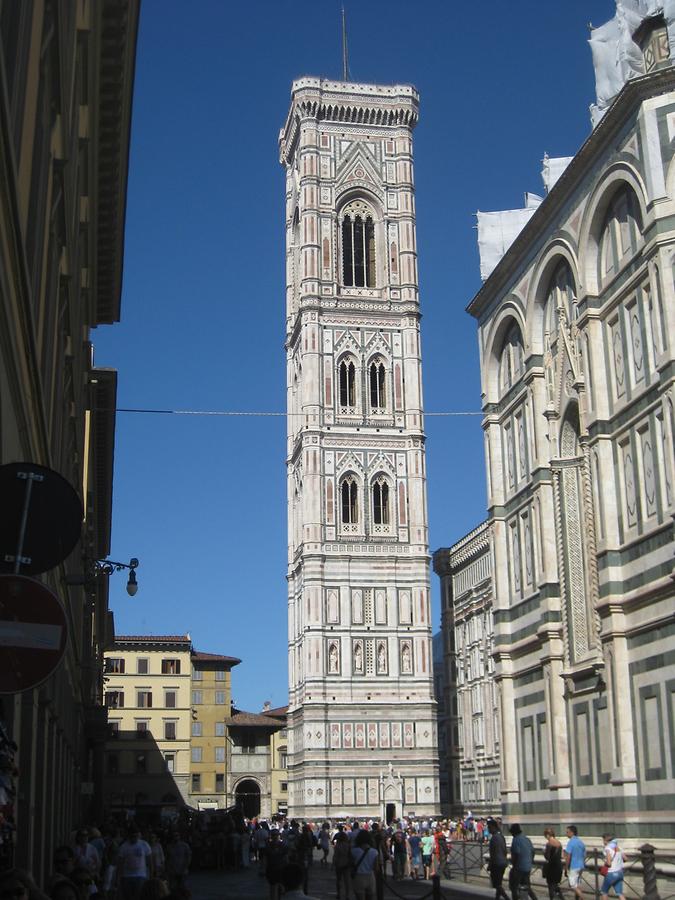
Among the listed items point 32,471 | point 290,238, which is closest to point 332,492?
point 290,238

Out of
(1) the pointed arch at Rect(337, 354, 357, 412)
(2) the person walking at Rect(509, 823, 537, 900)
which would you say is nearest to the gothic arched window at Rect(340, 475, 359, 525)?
(1) the pointed arch at Rect(337, 354, 357, 412)

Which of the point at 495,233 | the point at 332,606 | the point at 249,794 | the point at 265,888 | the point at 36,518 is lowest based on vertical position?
the point at 265,888

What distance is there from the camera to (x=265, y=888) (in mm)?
26969

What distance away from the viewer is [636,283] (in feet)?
65.6

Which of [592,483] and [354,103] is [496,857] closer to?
[592,483]

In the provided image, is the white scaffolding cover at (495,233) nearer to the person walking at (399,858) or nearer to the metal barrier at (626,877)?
the metal barrier at (626,877)

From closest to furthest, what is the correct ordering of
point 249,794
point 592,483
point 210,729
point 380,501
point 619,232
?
point 619,232 < point 592,483 < point 380,501 < point 210,729 < point 249,794

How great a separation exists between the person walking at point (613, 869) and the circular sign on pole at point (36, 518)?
12712mm

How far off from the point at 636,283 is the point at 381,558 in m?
50.9

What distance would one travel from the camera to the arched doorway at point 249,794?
8500cm

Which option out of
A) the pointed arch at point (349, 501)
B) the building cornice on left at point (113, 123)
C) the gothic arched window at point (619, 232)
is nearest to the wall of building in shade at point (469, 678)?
the pointed arch at point (349, 501)

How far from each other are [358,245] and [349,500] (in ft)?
56.3

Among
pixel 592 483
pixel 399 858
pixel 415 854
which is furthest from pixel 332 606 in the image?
pixel 592 483

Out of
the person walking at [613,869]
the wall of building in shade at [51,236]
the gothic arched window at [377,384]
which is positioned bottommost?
the person walking at [613,869]
